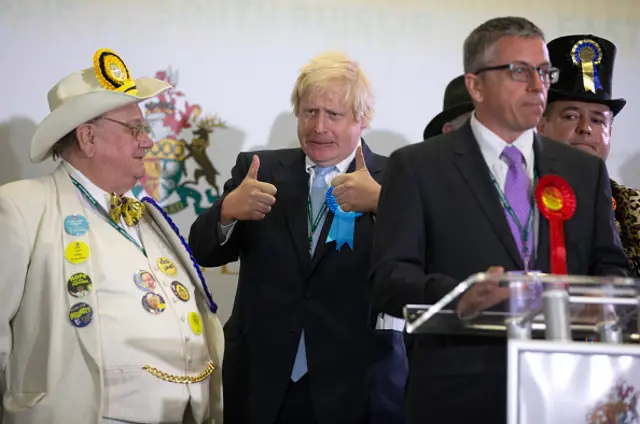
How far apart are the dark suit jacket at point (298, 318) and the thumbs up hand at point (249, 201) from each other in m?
0.08

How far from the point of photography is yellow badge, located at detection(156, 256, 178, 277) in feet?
9.95

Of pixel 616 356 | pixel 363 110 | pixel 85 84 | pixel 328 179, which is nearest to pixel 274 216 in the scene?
pixel 328 179

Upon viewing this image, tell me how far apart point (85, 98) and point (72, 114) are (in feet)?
0.20

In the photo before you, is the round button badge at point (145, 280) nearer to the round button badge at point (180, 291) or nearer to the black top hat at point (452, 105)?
the round button badge at point (180, 291)

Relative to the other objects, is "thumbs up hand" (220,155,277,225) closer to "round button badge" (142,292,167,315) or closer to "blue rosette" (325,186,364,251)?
"blue rosette" (325,186,364,251)

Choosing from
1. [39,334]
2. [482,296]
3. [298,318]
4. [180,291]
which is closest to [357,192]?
[298,318]

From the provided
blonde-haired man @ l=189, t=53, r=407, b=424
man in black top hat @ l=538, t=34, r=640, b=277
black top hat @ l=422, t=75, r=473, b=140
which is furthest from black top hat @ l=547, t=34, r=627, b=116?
blonde-haired man @ l=189, t=53, r=407, b=424

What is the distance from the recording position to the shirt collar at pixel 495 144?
2436mm

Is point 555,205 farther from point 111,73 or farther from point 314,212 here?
point 111,73

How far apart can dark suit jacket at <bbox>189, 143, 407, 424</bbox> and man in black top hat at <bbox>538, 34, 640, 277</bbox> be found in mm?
627

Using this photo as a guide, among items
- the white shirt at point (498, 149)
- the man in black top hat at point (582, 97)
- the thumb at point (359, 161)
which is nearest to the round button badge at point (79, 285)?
the thumb at point (359, 161)

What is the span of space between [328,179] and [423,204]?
86 cm

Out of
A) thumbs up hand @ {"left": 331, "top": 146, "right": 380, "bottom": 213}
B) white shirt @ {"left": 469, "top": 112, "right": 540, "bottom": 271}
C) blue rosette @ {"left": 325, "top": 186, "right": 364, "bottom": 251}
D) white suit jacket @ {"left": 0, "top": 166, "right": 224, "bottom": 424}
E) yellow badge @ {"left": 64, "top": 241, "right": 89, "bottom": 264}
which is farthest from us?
blue rosette @ {"left": 325, "top": 186, "right": 364, "bottom": 251}

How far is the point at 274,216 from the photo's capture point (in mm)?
3188
